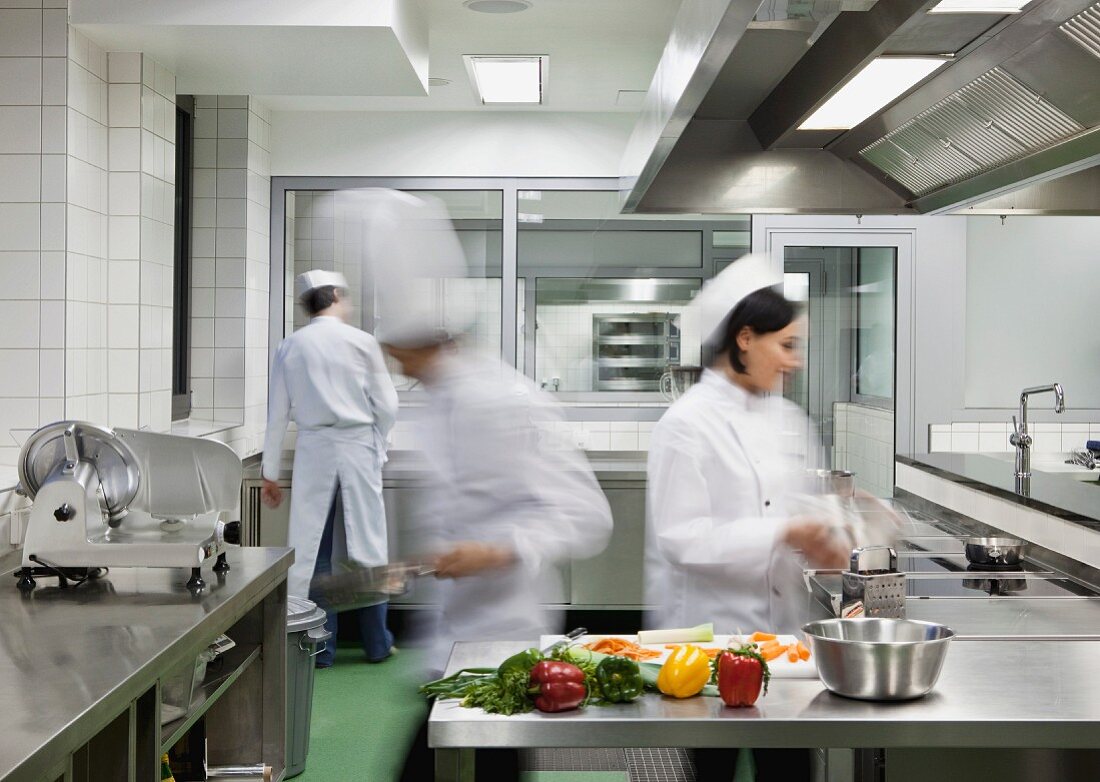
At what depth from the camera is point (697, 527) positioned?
2369 mm

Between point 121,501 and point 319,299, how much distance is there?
89.7 inches

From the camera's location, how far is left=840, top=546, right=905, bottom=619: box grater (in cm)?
204

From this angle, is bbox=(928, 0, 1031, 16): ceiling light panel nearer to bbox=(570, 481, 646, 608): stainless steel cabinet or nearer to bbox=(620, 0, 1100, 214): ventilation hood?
bbox=(620, 0, 1100, 214): ventilation hood

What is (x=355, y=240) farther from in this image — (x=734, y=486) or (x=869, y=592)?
(x=869, y=592)

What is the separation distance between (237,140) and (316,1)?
5.65 ft

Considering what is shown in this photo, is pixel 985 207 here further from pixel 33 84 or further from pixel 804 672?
pixel 33 84

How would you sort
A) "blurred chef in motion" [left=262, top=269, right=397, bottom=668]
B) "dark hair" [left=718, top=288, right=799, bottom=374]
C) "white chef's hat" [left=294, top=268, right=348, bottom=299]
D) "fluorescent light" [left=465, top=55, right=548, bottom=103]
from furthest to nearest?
"white chef's hat" [left=294, top=268, right=348, bottom=299] < "blurred chef in motion" [left=262, top=269, right=397, bottom=668] < "fluorescent light" [left=465, top=55, right=548, bottom=103] < "dark hair" [left=718, top=288, right=799, bottom=374]

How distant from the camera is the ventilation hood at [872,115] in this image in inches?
61.0

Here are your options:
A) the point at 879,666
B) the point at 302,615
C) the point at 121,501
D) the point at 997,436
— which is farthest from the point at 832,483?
the point at 121,501

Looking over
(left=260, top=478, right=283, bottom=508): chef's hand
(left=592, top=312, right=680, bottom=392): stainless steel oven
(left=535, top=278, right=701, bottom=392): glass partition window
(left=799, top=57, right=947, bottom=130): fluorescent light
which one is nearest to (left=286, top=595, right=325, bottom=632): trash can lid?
(left=260, top=478, right=283, bottom=508): chef's hand

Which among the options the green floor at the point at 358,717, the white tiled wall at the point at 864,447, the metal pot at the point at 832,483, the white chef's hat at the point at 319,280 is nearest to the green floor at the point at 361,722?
the green floor at the point at 358,717

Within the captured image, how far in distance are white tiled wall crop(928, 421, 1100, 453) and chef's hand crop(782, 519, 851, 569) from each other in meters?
2.64

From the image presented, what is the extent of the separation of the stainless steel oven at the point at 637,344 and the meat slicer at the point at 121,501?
114 inches

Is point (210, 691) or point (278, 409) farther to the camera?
point (278, 409)
